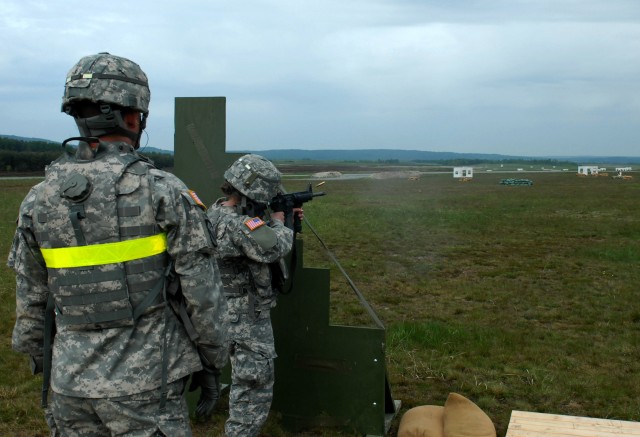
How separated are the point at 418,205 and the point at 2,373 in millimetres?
24827

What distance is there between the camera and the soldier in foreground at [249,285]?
4.59 metres

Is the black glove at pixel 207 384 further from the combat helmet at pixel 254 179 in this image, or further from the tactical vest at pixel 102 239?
the combat helmet at pixel 254 179

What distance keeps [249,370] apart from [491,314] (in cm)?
578

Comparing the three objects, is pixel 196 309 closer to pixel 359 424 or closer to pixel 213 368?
pixel 213 368

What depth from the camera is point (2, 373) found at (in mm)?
6965

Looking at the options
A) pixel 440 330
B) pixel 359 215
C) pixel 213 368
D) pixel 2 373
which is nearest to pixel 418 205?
pixel 359 215

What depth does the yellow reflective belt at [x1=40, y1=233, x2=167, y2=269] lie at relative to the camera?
278cm

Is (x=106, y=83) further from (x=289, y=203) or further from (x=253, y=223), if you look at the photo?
(x=289, y=203)

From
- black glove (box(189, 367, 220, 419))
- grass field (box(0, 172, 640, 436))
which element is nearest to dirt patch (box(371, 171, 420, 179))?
grass field (box(0, 172, 640, 436))

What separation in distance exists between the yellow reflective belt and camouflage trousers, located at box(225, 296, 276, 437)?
1.90 m

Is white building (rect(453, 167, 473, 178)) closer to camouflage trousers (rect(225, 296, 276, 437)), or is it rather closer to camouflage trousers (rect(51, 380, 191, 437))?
camouflage trousers (rect(225, 296, 276, 437))

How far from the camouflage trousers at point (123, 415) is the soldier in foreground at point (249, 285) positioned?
166 centimetres

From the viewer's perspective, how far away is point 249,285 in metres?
4.71

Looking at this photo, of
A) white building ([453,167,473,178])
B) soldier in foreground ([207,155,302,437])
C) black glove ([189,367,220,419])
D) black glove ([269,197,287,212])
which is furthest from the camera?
white building ([453,167,473,178])
